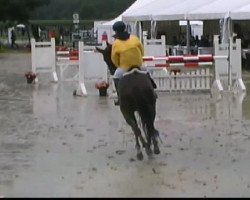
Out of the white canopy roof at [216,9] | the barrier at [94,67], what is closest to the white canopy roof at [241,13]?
the white canopy roof at [216,9]

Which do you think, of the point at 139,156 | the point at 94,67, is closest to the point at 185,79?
the point at 94,67

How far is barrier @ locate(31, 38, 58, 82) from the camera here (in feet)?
76.8

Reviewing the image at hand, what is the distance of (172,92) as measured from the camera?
19172mm

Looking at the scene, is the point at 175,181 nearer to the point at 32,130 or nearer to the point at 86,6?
the point at 32,130

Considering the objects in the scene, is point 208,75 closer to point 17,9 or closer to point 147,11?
point 147,11

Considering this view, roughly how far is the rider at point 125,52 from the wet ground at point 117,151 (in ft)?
4.14

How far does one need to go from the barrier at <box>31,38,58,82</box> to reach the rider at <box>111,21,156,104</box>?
1329 cm

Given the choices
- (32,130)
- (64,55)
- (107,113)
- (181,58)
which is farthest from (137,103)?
(64,55)

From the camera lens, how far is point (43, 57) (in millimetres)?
23641

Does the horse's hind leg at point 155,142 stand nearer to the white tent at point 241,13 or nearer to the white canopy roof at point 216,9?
the white tent at point 241,13

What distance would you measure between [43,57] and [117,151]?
13.3 metres

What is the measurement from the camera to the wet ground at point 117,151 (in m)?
8.29

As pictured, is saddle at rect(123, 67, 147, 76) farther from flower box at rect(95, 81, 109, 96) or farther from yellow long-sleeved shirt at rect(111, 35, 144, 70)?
flower box at rect(95, 81, 109, 96)

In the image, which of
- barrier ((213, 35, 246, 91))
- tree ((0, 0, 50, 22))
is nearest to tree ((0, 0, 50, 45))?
tree ((0, 0, 50, 22))
